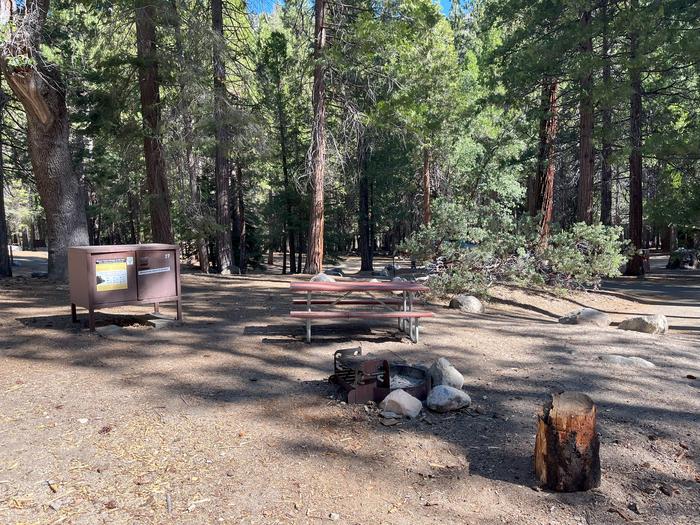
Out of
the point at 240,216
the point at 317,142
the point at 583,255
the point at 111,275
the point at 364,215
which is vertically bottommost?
the point at 583,255

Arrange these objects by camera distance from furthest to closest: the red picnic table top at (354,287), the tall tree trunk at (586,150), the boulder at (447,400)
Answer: the tall tree trunk at (586,150) → the red picnic table top at (354,287) → the boulder at (447,400)

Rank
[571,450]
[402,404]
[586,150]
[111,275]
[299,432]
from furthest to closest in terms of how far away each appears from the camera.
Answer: [586,150], [111,275], [402,404], [299,432], [571,450]

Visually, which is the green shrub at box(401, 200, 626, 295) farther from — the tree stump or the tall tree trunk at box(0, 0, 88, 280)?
the tree stump

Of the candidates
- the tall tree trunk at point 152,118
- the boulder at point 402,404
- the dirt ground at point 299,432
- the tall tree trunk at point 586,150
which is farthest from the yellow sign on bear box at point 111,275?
the tall tree trunk at point 586,150

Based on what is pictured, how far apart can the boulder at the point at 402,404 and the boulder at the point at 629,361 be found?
318 centimetres

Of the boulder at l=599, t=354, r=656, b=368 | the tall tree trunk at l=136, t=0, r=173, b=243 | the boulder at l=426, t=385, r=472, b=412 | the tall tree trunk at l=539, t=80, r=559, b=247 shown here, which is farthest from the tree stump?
the tall tree trunk at l=539, t=80, r=559, b=247

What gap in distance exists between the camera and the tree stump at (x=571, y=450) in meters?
3.34

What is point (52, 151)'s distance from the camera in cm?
1077

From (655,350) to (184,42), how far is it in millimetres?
11185

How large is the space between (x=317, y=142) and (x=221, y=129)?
103 inches

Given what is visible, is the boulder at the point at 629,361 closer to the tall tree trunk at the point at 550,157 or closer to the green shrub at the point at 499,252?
the green shrub at the point at 499,252

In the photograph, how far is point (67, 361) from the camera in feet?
19.3

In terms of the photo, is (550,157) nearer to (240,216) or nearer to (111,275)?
(111,275)

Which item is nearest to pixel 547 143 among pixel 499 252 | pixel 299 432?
pixel 499 252
